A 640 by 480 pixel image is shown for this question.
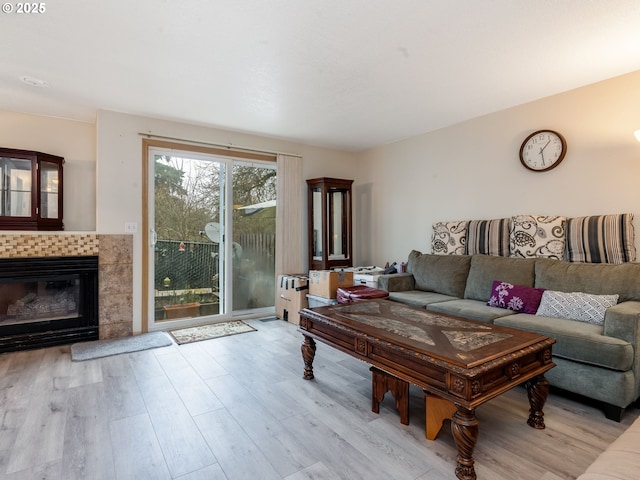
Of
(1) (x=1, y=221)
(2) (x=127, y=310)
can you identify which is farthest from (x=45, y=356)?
(1) (x=1, y=221)

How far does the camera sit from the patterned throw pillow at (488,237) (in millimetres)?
3414

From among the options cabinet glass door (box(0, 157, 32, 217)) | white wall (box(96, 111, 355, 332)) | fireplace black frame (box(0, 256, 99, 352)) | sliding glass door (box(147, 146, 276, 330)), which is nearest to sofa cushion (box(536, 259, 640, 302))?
sliding glass door (box(147, 146, 276, 330))

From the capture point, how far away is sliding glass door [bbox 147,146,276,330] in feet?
12.9

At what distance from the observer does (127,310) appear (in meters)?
3.65

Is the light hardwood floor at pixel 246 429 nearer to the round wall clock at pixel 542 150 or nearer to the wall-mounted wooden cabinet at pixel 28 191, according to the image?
the wall-mounted wooden cabinet at pixel 28 191

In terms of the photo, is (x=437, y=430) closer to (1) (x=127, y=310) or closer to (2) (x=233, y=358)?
(2) (x=233, y=358)

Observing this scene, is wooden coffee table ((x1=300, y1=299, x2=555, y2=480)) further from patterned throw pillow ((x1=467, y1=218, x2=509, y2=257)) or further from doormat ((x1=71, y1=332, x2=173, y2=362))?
doormat ((x1=71, y1=332, x2=173, y2=362))

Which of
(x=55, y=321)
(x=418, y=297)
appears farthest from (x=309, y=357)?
(x=55, y=321)

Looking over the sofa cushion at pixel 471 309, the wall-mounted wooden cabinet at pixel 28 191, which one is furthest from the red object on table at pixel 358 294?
the wall-mounted wooden cabinet at pixel 28 191

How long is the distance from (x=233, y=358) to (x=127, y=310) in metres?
1.48

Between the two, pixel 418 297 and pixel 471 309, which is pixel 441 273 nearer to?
pixel 418 297

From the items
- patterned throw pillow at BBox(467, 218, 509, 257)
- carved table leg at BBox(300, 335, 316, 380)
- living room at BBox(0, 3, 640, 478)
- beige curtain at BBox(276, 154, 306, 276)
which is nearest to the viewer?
carved table leg at BBox(300, 335, 316, 380)

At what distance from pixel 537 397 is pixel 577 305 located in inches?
36.4

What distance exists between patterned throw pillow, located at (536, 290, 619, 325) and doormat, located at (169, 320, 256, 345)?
2.91 m
